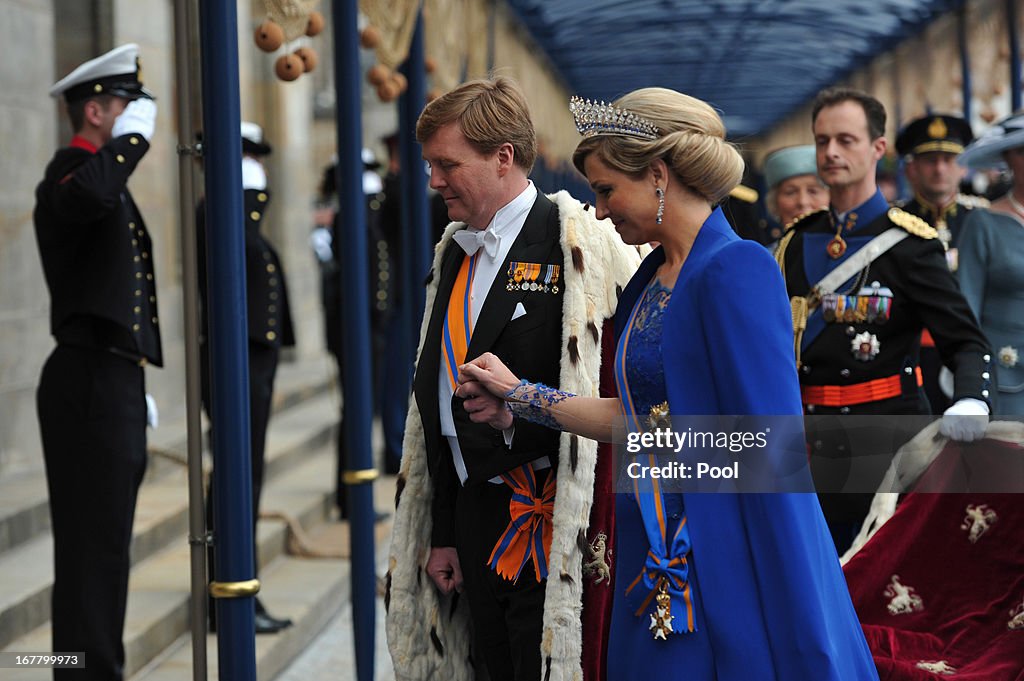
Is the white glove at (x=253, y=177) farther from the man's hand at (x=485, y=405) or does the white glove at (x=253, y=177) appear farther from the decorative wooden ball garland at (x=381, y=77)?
the man's hand at (x=485, y=405)

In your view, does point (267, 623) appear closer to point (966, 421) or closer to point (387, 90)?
point (387, 90)

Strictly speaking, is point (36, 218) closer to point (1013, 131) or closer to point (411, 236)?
point (411, 236)

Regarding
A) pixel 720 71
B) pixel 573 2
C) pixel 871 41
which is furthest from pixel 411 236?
pixel 720 71

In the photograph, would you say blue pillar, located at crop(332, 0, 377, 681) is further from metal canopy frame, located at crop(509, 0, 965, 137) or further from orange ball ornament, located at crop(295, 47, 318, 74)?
metal canopy frame, located at crop(509, 0, 965, 137)

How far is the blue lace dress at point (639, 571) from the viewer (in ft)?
8.45

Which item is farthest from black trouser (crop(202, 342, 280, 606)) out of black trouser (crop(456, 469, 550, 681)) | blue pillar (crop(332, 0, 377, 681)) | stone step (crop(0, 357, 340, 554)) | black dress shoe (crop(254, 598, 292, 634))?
black trouser (crop(456, 469, 550, 681))

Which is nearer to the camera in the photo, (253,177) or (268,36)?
(268,36)

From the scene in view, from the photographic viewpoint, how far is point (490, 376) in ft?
9.34

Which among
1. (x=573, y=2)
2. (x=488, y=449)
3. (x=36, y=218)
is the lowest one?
(x=488, y=449)

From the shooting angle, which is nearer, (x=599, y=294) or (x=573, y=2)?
(x=599, y=294)

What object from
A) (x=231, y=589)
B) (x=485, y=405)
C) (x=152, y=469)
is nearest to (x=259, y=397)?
(x=152, y=469)

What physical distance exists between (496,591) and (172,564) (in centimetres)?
337

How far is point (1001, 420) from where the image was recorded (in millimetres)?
3613

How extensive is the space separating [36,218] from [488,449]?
1978 millimetres
